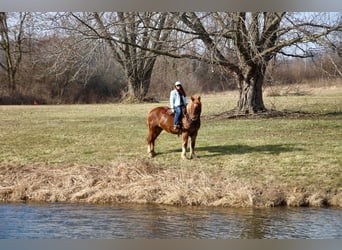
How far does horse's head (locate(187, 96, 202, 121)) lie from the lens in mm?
16500

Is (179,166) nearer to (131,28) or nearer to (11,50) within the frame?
→ (131,28)

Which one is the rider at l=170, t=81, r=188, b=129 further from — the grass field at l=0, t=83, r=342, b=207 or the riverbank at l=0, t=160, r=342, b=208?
the riverbank at l=0, t=160, r=342, b=208

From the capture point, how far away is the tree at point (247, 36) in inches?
933

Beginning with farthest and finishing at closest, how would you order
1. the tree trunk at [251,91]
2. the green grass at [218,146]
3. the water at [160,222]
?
1. the tree trunk at [251,91]
2. the green grass at [218,146]
3. the water at [160,222]

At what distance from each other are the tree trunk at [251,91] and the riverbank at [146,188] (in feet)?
36.7

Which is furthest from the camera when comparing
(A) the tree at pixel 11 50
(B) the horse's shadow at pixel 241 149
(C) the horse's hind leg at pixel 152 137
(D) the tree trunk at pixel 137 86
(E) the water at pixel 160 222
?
(A) the tree at pixel 11 50

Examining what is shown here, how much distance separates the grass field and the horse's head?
142cm

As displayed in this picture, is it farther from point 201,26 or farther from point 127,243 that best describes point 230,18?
point 127,243

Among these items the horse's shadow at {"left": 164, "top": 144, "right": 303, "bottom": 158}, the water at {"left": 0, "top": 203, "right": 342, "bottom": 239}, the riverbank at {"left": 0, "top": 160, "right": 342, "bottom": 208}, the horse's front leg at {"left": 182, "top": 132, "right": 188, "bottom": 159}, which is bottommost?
the water at {"left": 0, "top": 203, "right": 342, "bottom": 239}

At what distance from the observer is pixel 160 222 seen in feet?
43.5

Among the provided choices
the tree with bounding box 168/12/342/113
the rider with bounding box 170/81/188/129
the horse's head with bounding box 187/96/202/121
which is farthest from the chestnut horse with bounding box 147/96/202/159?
the tree with bounding box 168/12/342/113

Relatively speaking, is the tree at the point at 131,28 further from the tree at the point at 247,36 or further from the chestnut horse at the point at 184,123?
the chestnut horse at the point at 184,123

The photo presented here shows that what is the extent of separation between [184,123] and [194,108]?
2.69 ft

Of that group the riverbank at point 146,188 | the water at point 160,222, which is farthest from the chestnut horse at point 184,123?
the water at point 160,222
